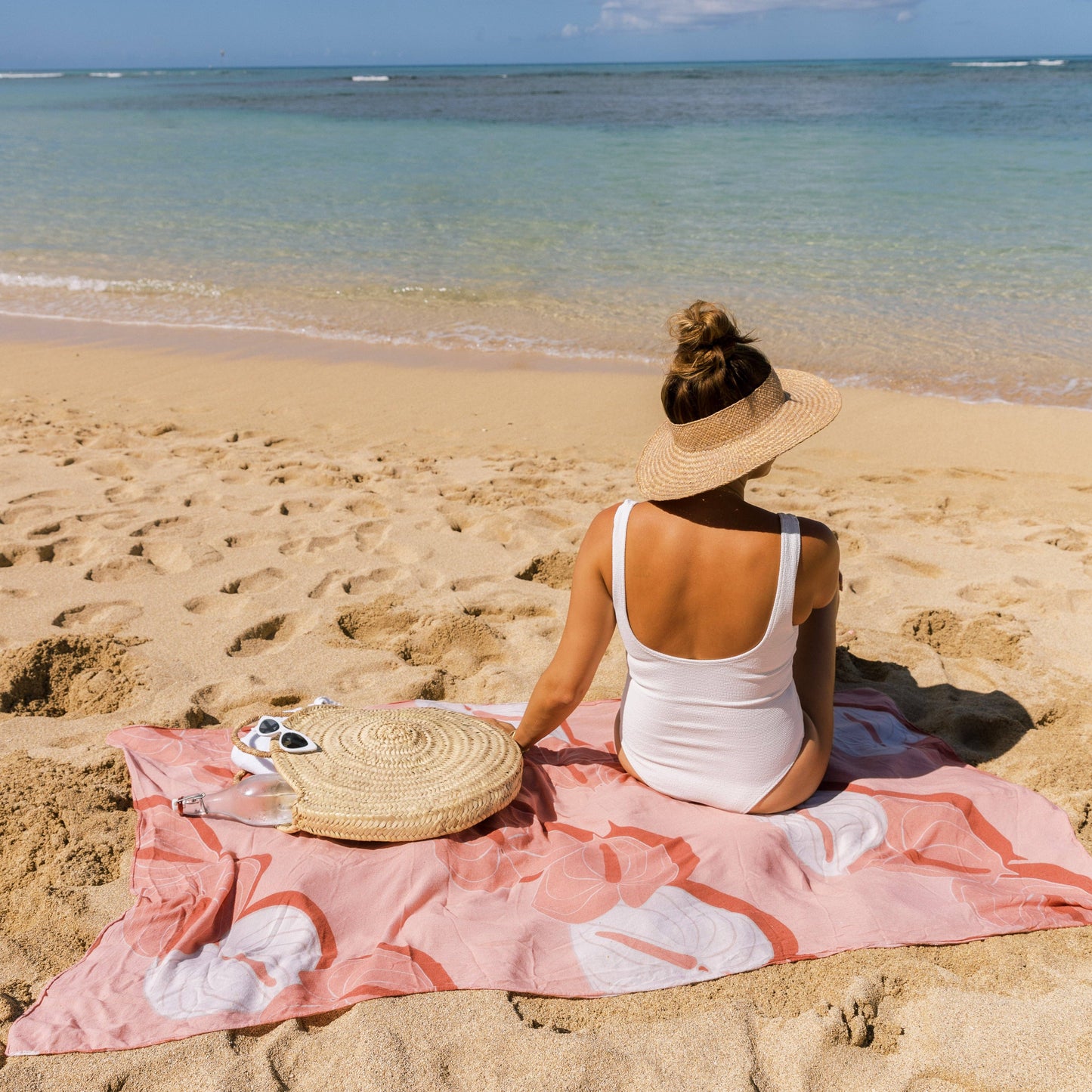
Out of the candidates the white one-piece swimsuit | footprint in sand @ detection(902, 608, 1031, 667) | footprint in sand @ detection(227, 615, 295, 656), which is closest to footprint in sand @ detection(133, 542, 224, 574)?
footprint in sand @ detection(227, 615, 295, 656)

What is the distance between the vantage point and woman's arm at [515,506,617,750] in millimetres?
2297

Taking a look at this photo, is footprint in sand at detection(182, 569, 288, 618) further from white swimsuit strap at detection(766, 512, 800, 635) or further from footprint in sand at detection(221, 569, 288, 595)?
white swimsuit strap at detection(766, 512, 800, 635)

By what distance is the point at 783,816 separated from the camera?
2.45 meters

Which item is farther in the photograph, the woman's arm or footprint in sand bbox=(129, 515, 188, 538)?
footprint in sand bbox=(129, 515, 188, 538)

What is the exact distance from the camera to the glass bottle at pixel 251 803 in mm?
2363

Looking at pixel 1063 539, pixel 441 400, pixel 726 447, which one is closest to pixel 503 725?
pixel 726 447

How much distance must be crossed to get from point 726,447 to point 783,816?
1.00 metres

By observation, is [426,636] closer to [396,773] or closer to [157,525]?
[396,773]

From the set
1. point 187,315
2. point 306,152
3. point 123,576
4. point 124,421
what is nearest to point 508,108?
point 306,152

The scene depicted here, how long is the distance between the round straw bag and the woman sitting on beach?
0.20 meters

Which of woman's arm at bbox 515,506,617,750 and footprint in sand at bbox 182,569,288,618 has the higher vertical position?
woman's arm at bbox 515,506,617,750

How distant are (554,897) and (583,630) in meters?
0.64

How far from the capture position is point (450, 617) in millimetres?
3666

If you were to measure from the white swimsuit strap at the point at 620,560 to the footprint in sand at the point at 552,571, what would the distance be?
174 cm
